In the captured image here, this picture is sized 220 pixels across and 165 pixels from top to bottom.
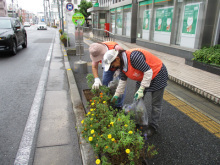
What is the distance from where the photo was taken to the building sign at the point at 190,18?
309 inches

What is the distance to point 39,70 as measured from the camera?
6.96 meters

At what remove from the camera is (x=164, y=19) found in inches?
395

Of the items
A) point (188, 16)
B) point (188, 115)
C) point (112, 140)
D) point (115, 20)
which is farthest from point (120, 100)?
point (115, 20)

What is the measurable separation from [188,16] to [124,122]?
7.95 m

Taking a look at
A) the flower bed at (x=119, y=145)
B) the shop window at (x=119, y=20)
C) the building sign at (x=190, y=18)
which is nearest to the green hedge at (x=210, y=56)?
the building sign at (x=190, y=18)

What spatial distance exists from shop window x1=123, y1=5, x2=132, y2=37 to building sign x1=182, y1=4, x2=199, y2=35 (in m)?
6.83

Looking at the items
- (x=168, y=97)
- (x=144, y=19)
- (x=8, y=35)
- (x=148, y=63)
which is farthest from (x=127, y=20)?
(x=148, y=63)

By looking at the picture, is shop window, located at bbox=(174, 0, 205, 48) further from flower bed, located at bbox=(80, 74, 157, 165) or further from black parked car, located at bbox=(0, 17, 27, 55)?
black parked car, located at bbox=(0, 17, 27, 55)

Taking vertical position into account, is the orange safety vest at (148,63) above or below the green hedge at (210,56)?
above

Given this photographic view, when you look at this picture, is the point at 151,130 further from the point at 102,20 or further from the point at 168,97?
the point at 102,20

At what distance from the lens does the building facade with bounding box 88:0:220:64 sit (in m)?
7.35

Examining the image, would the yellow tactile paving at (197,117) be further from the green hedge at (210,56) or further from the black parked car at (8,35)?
the black parked car at (8,35)

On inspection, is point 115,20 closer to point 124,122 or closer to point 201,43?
point 201,43

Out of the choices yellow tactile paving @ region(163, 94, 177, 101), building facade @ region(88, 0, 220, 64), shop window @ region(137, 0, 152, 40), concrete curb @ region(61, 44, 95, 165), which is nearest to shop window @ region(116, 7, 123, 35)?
building facade @ region(88, 0, 220, 64)
